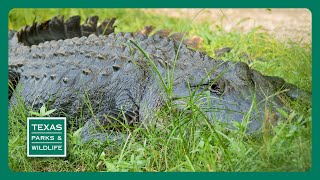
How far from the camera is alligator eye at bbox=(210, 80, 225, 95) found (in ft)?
16.0

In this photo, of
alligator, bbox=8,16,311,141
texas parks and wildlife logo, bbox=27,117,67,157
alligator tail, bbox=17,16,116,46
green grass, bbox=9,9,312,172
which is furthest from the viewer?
alligator tail, bbox=17,16,116,46

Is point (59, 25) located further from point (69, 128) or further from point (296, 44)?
→ point (296, 44)

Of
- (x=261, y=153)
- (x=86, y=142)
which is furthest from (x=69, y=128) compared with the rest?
(x=261, y=153)

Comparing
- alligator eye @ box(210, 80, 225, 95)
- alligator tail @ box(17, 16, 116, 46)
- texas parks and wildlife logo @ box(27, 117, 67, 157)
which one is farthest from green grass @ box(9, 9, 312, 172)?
alligator tail @ box(17, 16, 116, 46)

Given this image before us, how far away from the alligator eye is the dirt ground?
55 centimetres

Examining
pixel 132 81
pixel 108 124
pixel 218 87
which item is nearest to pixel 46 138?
pixel 108 124

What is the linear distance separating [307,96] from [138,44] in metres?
1.38

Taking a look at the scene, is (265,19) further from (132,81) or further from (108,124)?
(108,124)

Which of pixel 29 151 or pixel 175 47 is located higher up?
pixel 175 47

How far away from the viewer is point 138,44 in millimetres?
5473

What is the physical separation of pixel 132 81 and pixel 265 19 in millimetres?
1176

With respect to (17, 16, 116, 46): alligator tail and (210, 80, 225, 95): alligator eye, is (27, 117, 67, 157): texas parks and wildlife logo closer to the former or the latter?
(210, 80, 225, 95): alligator eye

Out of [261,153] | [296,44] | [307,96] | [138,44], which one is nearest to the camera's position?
[261,153]

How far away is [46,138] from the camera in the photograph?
4738mm
